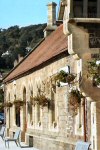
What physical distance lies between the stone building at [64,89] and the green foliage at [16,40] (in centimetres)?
6342

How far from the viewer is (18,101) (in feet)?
100

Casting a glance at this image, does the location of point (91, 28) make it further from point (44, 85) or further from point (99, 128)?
point (44, 85)

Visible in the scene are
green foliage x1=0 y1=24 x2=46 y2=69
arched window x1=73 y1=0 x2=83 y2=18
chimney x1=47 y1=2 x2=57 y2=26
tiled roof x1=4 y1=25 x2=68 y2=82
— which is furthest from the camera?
green foliage x1=0 y1=24 x2=46 y2=69

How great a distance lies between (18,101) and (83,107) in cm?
1362

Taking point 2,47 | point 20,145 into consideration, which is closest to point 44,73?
point 20,145

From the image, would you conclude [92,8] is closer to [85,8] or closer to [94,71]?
[85,8]

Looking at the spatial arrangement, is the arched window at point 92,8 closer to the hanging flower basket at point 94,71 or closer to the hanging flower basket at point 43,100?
the hanging flower basket at point 94,71

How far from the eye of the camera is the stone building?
14008 millimetres

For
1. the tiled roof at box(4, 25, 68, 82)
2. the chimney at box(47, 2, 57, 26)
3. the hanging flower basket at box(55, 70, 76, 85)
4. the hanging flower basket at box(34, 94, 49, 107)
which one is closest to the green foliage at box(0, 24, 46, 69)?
the chimney at box(47, 2, 57, 26)

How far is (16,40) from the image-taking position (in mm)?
115562

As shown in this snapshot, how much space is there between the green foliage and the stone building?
2497 inches

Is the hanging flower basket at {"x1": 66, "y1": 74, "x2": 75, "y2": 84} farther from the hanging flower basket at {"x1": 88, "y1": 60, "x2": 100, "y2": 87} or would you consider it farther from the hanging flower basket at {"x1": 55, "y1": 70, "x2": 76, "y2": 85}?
the hanging flower basket at {"x1": 88, "y1": 60, "x2": 100, "y2": 87}

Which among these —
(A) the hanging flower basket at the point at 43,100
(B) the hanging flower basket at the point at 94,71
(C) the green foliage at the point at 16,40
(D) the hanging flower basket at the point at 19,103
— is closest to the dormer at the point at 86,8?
(B) the hanging flower basket at the point at 94,71

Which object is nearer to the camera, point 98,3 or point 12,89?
point 98,3
